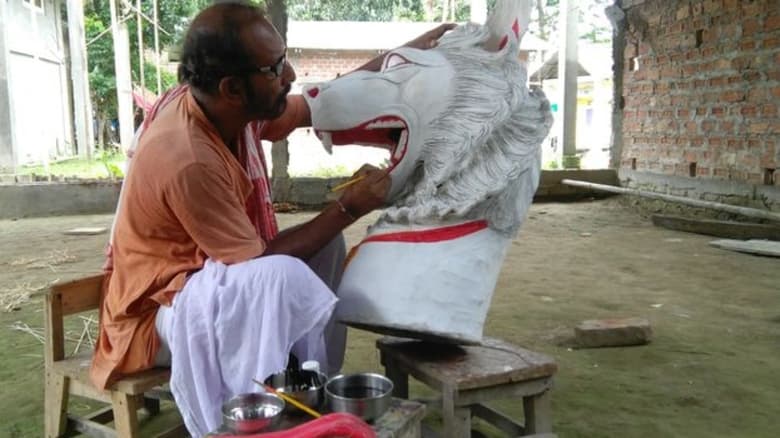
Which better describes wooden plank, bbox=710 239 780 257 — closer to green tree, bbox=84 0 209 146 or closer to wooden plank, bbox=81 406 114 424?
wooden plank, bbox=81 406 114 424

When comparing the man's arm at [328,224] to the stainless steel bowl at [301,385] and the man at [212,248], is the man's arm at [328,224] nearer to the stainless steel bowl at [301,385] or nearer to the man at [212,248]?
the man at [212,248]

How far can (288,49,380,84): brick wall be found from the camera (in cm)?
1471

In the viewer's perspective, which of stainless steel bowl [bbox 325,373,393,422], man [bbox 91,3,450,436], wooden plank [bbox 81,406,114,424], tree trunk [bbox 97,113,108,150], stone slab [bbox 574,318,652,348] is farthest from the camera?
tree trunk [bbox 97,113,108,150]

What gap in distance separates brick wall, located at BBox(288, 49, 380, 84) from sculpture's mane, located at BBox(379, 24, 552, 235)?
13.2m

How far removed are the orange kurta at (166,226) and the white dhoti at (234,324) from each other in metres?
0.07

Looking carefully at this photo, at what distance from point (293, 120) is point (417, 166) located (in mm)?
484

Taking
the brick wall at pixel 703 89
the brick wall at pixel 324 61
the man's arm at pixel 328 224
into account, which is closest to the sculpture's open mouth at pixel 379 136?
the man's arm at pixel 328 224

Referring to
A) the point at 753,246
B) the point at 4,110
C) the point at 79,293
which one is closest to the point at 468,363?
the point at 79,293

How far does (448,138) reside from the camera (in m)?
1.79

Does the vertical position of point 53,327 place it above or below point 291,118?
below

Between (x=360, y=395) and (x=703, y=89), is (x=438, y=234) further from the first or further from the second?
(x=703, y=89)

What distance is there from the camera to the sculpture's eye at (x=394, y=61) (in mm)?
1835

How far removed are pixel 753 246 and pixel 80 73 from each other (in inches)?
462

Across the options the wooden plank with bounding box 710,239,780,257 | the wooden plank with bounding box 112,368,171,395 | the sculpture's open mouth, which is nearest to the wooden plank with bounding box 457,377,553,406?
the sculpture's open mouth
